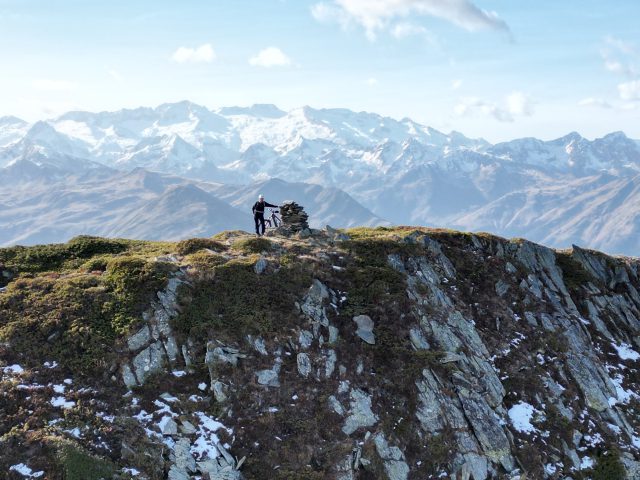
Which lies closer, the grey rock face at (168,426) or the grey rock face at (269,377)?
the grey rock face at (168,426)

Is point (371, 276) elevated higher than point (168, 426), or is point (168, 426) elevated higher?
point (371, 276)

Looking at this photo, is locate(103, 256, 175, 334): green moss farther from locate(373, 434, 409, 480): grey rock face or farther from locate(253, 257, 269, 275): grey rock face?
locate(373, 434, 409, 480): grey rock face

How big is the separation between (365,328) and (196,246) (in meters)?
15.3

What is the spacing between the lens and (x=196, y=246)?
44062 millimetres

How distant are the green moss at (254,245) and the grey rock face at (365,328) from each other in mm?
10294

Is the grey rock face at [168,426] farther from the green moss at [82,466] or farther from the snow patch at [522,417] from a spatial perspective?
the snow patch at [522,417]

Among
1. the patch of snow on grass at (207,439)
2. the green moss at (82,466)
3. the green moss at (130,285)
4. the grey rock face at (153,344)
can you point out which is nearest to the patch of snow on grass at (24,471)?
the green moss at (82,466)

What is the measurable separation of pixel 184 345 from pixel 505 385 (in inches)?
818

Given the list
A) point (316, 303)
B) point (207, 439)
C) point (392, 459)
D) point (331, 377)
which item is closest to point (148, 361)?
point (207, 439)

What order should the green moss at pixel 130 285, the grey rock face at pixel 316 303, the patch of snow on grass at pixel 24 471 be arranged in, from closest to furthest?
1. the patch of snow on grass at pixel 24 471
2. the green moss at pixel 130 285
3. the grey rock face at pixel 316 303

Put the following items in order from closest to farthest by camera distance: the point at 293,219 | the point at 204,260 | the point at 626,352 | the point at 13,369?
the point at 13,369, the point at 204,260, the point at 626,352, the point at 293,219

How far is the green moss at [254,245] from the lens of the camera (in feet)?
144

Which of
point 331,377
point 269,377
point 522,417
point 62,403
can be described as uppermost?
point 62,403

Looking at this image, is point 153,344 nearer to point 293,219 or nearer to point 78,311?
point 78,311
